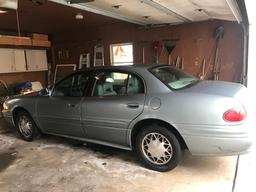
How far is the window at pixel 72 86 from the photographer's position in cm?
345

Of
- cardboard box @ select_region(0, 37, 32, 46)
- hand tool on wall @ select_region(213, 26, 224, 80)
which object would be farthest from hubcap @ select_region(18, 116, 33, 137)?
hand tool on wall @ select_region(213, 26, 224, 80)

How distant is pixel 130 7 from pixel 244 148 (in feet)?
10.2

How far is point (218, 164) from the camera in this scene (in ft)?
9.70

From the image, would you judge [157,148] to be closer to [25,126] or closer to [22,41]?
[25,126]

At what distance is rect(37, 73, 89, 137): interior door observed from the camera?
3428mm

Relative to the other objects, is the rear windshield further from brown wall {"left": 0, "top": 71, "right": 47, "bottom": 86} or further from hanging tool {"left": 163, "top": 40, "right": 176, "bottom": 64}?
brown wall {"left": 0, "top": 71, "right": 47, "bottom": 86}

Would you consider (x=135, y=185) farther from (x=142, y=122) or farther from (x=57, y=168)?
(x=57, y=168)

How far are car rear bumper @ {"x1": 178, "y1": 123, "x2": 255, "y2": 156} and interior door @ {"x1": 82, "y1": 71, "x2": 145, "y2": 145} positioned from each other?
2.35 feet

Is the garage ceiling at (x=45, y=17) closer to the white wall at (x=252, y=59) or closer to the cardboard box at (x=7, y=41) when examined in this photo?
the cardboard box at (x=7, y=41)

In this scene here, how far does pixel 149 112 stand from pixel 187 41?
13.7 ft

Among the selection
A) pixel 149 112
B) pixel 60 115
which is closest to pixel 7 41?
pixel 60 115

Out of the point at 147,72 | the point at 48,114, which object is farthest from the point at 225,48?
the point at 48,114

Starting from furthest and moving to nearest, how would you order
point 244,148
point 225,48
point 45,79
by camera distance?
point 45,79 < point 225,48 < point 244,148

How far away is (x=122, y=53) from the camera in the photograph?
748 cm
